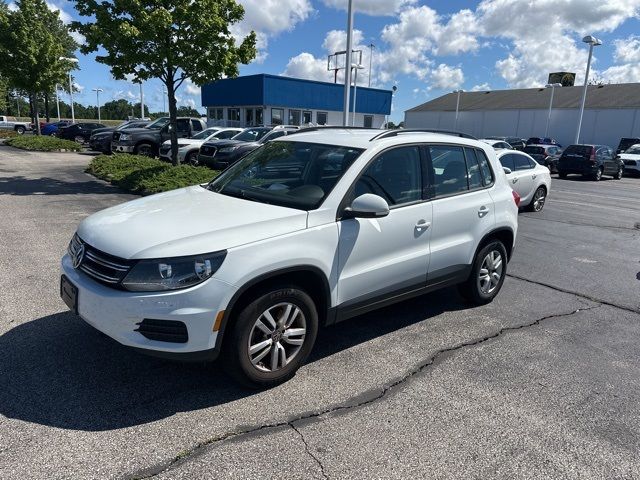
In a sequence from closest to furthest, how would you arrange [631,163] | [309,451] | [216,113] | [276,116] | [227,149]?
[309,451] → [227,149] → [631,163] → [276,116] → [216,113]

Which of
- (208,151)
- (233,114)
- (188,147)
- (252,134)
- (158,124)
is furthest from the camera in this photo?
(233,114)

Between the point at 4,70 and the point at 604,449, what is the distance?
27.5 m

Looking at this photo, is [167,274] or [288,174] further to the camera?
[288,174]

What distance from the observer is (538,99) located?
53.2 meters

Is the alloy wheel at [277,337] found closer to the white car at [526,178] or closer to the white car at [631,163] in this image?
the white car at [526,178]

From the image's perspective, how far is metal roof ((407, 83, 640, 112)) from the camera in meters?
46.1

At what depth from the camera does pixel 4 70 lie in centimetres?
2314

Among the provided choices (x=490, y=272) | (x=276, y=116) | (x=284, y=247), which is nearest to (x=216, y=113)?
(x=276, y=116)

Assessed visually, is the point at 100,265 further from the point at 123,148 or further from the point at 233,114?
the point at 233,114

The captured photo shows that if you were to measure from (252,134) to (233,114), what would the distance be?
30500 millimetres

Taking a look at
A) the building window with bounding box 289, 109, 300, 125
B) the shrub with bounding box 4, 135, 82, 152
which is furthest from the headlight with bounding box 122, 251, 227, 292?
the building window with bounding box 289, 109, 300, 125

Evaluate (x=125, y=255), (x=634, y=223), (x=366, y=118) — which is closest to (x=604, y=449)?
(x=125, y=255)

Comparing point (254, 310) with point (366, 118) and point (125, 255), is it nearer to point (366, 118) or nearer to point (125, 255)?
point (125, 255)

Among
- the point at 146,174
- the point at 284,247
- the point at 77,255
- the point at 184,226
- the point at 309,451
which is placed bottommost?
the point at 309,451
